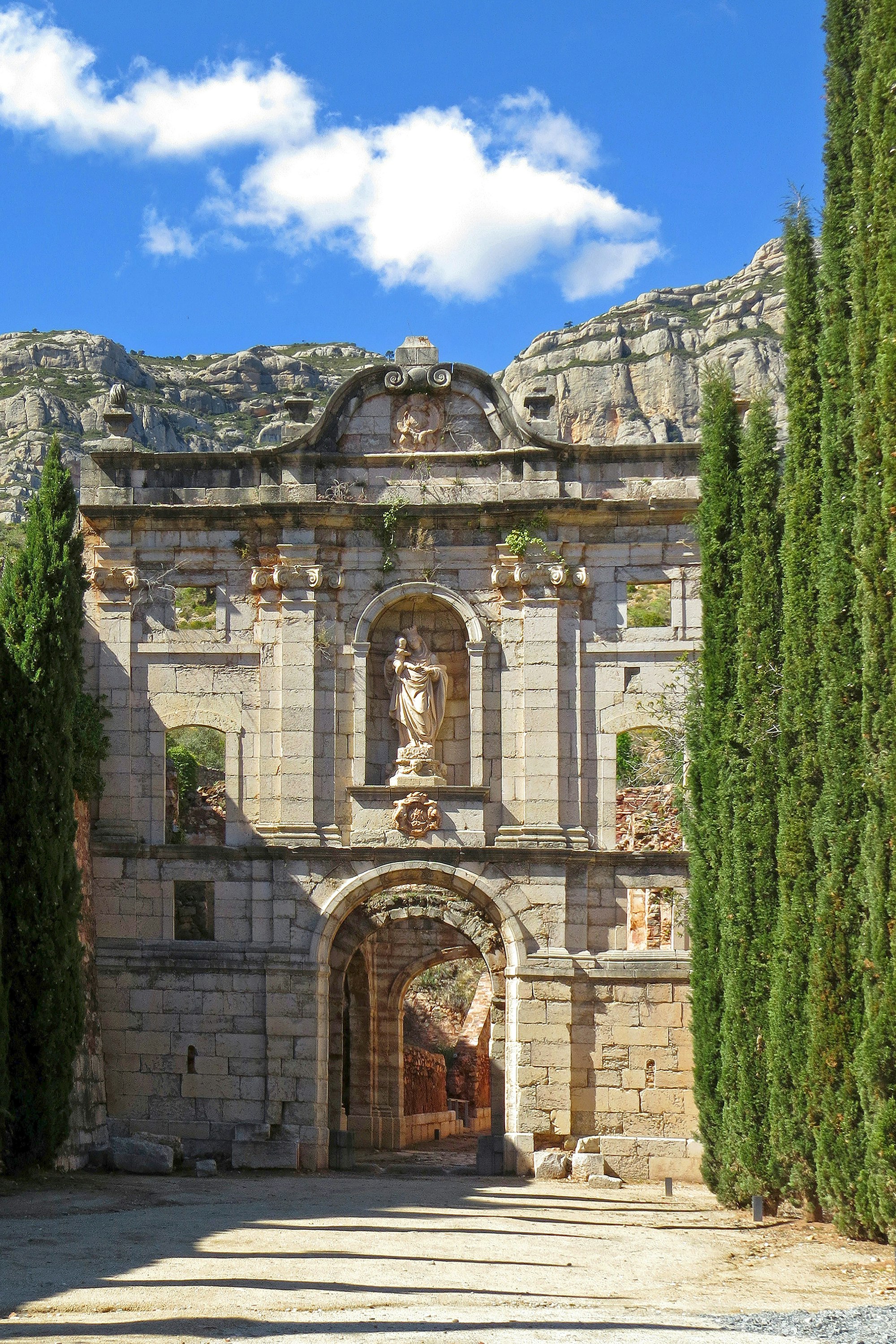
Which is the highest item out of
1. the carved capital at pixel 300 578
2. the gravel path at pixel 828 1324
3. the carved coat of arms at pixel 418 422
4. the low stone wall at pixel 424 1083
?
the carved coat of arms at pixel 418 422

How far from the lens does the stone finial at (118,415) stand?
70.4 ft

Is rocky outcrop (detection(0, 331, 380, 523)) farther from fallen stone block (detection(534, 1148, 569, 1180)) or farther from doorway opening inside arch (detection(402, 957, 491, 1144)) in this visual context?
fallen stone block (detection(534, 1148, 569, 1180))

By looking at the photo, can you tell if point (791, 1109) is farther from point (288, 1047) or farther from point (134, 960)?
point (134, 960)

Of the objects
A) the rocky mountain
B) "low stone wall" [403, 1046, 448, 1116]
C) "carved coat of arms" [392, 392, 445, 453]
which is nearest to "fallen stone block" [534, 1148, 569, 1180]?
"low stone wall" [403, 1046, 448, 1116]

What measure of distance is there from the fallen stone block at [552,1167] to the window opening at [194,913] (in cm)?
555

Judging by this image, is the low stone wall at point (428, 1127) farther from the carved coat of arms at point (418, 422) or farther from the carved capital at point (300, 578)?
the carved coat of arms at point (418, 422)

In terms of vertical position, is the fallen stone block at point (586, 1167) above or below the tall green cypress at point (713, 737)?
below

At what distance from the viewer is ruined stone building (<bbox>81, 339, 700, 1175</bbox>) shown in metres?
19.7

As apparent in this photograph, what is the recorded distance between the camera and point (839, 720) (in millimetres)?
Answer: 13656

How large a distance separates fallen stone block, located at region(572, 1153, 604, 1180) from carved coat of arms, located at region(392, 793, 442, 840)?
4373mm

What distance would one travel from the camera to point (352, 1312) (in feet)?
34.0

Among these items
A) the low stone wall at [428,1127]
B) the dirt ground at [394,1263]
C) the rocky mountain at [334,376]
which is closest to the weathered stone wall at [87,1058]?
the dirt ground at [394,1263]

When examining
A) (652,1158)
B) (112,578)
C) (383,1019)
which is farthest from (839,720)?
(383,1019)

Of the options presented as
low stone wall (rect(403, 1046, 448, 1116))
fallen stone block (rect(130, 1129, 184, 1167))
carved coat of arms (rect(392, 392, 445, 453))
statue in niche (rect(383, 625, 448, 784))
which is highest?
carved coat of arms (rect(392, 392, 445, 453))
